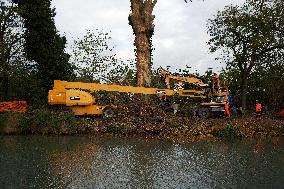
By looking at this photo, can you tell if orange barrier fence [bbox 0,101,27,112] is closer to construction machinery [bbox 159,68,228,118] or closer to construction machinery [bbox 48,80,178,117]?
construction machinery [bbox 48,80,178,117]

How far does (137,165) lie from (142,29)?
1587cm

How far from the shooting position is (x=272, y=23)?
1265 inches

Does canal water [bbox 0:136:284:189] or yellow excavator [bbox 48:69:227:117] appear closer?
canal water [bbox 0:136:284:189]

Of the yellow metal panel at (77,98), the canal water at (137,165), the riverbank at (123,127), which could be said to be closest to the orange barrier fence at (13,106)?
the riverbank at (123,127)

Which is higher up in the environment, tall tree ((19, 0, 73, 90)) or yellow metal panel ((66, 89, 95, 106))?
tall tree ((19, 0, 73, 90))

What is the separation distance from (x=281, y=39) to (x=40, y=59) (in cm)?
2028

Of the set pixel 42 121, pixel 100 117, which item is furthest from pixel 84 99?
pixel 42 121

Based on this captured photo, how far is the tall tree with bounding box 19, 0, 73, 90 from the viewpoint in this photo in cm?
3325

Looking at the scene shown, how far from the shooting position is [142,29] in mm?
25703

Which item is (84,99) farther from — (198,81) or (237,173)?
(237,173)

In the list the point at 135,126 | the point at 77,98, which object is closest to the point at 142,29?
the point at 77,98

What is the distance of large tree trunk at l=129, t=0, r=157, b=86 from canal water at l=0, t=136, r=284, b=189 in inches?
399

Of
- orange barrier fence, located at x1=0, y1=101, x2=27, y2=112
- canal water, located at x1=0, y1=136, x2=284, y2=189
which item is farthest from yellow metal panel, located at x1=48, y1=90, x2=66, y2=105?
canal water, located at x1=0, y1=136, x2=284, y2=189

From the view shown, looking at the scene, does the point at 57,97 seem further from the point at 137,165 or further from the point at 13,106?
the point at 137,165
